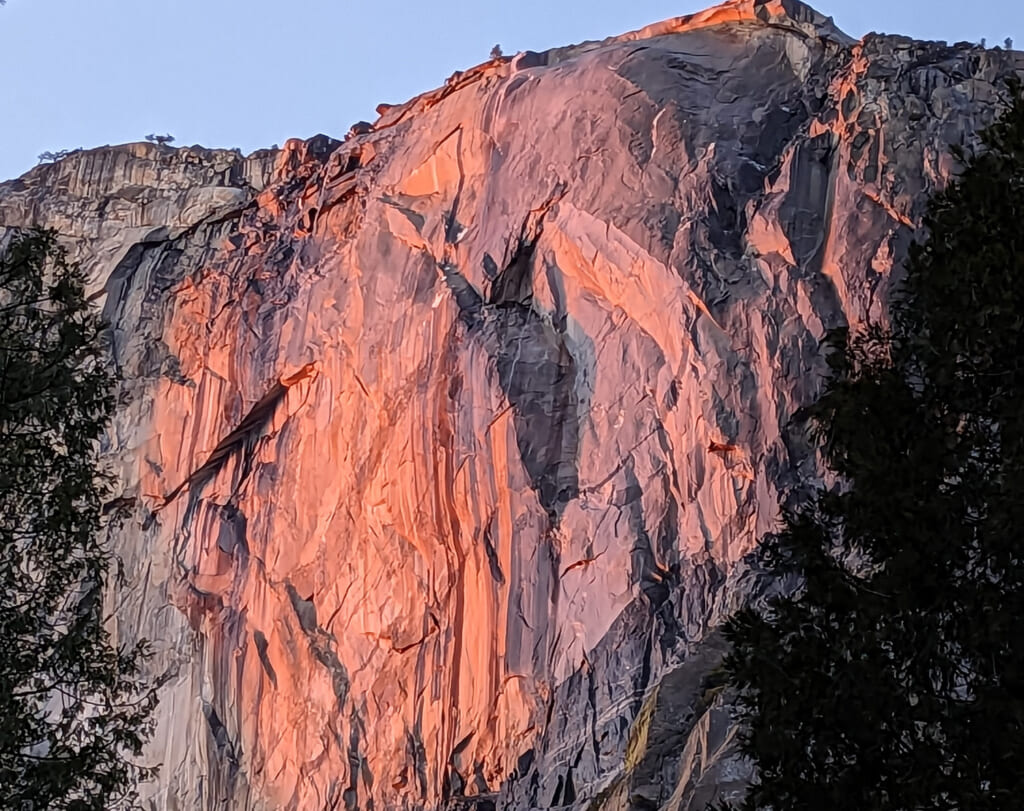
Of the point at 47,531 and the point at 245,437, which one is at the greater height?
the point at 245,437

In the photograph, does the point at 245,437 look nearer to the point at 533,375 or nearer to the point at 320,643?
the point at 320,643

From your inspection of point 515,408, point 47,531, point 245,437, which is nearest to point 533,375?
point 515,408

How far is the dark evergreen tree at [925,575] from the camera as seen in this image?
41.1 ft

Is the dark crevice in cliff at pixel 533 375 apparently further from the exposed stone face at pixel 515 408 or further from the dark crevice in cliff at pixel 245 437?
the dark crevice in cliff at pixel 245 437

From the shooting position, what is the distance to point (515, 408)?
114 feet

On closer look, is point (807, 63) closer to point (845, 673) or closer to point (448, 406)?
point (448, 406)

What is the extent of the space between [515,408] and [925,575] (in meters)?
21.8

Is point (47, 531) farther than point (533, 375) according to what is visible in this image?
No

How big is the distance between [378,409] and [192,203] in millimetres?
12721

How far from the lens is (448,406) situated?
3581 centimetres

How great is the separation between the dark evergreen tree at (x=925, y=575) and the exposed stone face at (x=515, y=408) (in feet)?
41.8

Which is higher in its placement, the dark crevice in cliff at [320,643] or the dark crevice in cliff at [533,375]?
the dark crevice in cliff at [533,375]

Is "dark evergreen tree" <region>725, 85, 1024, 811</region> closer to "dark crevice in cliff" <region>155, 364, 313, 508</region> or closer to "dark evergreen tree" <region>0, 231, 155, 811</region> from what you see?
"dark evergreen tree" <region>0, 231, 155, 811</region>

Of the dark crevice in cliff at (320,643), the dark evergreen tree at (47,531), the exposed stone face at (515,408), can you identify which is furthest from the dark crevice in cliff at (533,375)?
the dark evergreen tree at (47,531)
